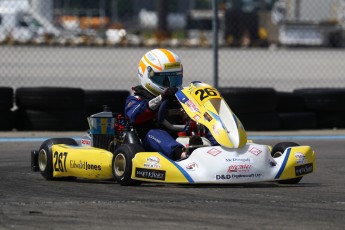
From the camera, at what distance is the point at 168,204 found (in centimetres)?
594

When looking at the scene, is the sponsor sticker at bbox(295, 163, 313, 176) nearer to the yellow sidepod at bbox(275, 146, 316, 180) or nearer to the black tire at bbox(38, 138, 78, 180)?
the yellow sidepod at bbox(275, 146, 316, 180)

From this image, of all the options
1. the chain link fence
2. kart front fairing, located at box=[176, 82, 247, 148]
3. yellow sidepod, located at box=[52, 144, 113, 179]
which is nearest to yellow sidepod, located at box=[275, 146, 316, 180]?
kart front fairing, located at box=[176, 82, 247, 148]

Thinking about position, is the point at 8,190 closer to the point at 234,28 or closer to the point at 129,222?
the point at 129,222

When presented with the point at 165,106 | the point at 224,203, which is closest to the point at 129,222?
the point at 224,203

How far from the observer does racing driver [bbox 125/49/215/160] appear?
722 cm

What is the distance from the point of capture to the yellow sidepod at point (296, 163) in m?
6.86

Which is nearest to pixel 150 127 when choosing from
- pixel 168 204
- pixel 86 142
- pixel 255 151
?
pixel 86 142

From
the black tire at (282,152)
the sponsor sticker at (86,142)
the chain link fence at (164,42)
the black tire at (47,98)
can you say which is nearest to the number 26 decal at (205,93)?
the black tire at (282,152)

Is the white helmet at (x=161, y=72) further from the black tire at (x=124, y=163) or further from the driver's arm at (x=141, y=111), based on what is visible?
the black tire at (x=124, y=163)

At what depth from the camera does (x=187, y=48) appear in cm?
3291

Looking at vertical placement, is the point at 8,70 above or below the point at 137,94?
below

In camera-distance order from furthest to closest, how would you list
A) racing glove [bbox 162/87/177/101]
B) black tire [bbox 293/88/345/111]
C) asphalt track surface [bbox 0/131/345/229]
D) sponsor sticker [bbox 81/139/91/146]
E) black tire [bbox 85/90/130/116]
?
black tire [bbox 293/88/345/111] < black tire [bbox 85/90/130/116] < sponsor sticker [bbox 81/139/91/146] < racing glove [bbox 162/87/177/101] < asphalt track surface [bbox 0/131/345/229]

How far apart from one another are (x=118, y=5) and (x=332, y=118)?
14629 mm

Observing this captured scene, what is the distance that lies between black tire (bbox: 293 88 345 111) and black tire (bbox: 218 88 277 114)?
2.00 ft
